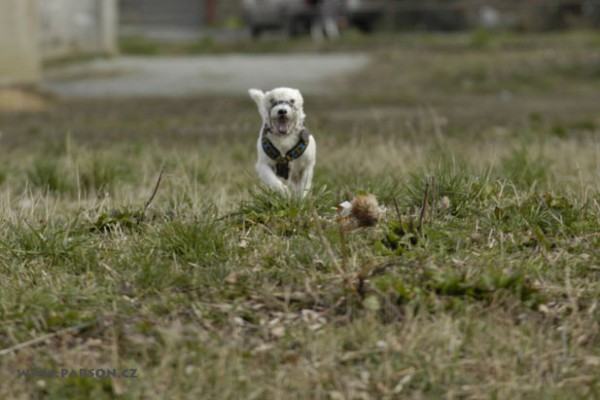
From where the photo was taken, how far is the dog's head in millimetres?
5895

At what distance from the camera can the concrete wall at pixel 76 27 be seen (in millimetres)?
24000

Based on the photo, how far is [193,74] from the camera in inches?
829

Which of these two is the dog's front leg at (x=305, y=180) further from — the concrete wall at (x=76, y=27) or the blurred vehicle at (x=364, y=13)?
the blurred vehicle at (x=364, y=13)

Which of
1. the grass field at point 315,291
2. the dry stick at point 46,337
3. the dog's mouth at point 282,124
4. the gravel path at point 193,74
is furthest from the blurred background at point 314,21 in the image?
the dry stick at point 46,337

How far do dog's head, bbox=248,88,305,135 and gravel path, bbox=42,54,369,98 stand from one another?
11.6m

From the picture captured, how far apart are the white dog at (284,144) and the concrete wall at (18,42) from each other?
33.3 ft

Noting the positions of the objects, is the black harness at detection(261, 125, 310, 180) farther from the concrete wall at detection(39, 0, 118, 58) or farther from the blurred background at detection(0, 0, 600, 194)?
the concrete wall at detection(39, 0, 118, 58)

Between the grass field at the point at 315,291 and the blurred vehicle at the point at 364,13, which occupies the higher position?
the grass field at the point at 315,291

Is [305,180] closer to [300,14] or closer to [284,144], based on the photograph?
[284,144]

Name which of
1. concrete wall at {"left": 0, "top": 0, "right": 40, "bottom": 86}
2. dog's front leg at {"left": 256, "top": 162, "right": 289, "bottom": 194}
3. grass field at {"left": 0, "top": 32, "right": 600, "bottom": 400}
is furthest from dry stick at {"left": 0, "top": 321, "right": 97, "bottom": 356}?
concrete wall at {"left": 0, "top": 0, "right": 40, "bottom": 86}

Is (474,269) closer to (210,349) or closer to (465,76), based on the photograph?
(210,349)

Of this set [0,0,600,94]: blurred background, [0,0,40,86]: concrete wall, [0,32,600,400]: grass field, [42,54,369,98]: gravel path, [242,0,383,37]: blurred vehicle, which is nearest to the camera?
[0,32,600,400]: grass field

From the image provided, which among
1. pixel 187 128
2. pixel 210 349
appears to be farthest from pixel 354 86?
pixel 210 349

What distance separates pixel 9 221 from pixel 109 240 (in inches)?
20.9
